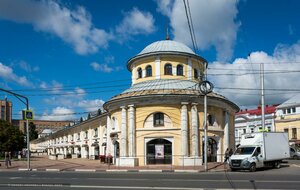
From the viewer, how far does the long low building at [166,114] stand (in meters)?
36.4

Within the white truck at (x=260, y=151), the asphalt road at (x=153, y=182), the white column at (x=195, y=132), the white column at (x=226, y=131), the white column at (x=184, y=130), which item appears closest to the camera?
the asphalt road at (x=153, y=182)

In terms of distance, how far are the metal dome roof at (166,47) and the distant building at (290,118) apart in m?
33.7

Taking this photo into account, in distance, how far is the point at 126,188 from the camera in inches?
652

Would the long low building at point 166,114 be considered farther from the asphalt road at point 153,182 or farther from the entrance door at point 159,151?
the asphalt road at point 153,182

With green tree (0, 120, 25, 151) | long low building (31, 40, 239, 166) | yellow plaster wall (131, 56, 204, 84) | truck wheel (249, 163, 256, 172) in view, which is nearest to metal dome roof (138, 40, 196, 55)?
long low building (31, 40, 239, 166)

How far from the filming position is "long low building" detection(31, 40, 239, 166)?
120ft

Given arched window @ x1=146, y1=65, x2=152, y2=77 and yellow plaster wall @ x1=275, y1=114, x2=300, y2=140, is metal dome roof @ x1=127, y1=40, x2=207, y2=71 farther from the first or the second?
yellow plaster wall @ x1=275, y1=114, x2=300, y2=140

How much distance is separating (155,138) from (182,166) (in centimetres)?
395

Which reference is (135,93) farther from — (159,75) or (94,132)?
(94,132)

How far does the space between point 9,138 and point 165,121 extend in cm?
4630

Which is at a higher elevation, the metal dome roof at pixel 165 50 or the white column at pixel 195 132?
the metal dome roof at pixel 165 50

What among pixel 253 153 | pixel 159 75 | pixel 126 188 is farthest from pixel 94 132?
pixel 126 188

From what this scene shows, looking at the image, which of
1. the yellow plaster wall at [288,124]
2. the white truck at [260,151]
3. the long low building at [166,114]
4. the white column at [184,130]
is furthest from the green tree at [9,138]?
the white truck at [260,151]

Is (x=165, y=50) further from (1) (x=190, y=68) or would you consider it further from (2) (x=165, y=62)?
(1) (x=190, y=68)
